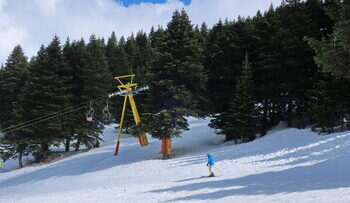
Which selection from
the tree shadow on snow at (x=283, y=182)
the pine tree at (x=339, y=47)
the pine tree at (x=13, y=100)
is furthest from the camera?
the pine tree at (x=13, y=100)

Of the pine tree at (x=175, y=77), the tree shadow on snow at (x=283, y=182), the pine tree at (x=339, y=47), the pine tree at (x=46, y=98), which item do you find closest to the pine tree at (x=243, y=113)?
the pine tree at (x=175, y=77)

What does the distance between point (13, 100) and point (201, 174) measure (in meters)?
39.9

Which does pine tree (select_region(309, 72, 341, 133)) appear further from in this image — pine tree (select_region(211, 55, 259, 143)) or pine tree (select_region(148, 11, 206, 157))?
pine tree (select_region(148, 11, 206, 157))

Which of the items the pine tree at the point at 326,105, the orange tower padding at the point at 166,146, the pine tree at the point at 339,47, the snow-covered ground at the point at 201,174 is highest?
the pine tree at the point at 339,47

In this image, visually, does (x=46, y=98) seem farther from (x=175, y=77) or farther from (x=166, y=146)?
(x=166, y=146)

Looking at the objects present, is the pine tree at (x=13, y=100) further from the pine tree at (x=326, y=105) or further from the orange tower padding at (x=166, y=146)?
the pine tree at (x=326, y=105)

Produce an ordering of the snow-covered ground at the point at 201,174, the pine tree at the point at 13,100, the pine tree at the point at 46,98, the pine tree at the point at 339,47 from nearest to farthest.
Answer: the snow-covered ground at the point at 201,174 < the pine tree at the point at 339,47 < the pine tree at the point at 13,100 < the pine tree at the point at 46,98

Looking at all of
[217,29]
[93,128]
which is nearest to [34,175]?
[93,128]

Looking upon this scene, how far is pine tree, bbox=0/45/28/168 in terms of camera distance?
3538cm

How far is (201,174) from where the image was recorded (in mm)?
19578

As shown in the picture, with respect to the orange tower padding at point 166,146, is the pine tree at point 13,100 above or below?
above

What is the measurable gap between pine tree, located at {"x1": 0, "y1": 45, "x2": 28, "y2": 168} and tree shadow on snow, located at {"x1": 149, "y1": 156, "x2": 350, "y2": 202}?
2467 centimetres

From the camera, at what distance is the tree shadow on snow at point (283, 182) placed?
12875 millimetres

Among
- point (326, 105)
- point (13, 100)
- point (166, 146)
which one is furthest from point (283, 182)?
point (13, 100)
